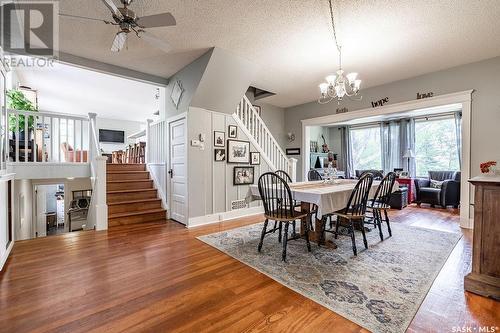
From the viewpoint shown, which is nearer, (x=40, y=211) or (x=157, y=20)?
(x=157, y=20)

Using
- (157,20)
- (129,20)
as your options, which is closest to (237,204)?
(157,20)

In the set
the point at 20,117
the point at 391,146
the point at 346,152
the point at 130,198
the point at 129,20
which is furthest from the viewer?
the point at 346,152

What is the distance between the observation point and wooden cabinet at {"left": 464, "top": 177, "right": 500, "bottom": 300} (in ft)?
6.28

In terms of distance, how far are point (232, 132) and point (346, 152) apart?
5.66 meters

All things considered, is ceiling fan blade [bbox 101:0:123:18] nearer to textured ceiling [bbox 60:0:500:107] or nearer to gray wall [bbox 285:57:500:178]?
textured ceiling [bbox 60:0:500:107]

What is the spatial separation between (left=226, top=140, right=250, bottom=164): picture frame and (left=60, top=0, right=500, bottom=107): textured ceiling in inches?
58.2

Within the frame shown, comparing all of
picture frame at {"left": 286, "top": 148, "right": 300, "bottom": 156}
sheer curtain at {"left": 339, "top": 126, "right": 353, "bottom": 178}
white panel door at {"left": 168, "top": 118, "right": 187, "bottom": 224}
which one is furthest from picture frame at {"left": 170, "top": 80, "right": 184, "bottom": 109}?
sheer curtain at {"left": 339, "top": 126, "right": 353, "bottom": 178}

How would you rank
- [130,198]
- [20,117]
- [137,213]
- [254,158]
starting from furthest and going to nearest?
[254,158]
[130,198]
[137,213]
[20,117]

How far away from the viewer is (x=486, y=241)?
197cm

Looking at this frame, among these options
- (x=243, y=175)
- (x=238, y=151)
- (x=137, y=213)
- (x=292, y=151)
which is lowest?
(x=137, y=213)

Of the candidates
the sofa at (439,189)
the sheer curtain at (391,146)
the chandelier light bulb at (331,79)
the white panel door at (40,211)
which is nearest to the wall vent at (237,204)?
the chandelier light bulb at (331,79)

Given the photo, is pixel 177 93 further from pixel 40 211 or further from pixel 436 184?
pixel 436 184

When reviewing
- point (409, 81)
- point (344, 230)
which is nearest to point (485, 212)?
point (344, 230)

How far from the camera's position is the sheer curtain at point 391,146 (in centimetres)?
750
